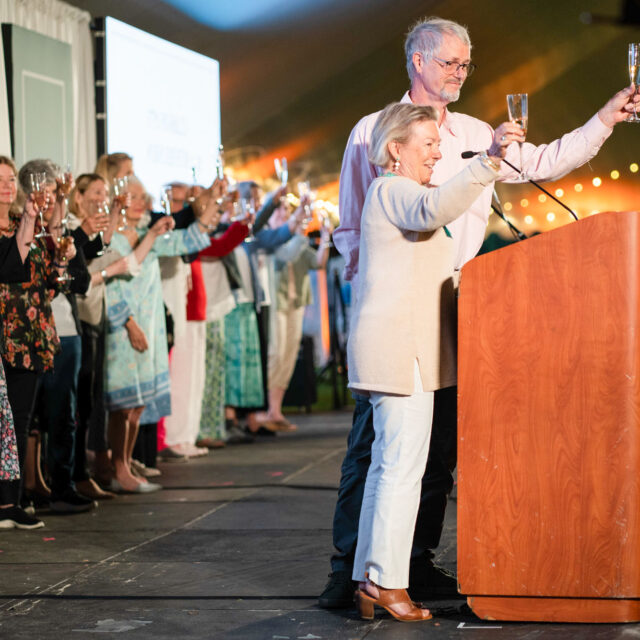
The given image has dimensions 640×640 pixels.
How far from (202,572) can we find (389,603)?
951mm

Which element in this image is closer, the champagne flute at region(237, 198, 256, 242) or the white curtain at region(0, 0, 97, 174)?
the white curtain at region(0, 0, 97, 174)

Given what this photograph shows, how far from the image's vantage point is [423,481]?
3.14m

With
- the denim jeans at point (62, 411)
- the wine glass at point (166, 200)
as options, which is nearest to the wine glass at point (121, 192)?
the wine glass at point (166, 200)

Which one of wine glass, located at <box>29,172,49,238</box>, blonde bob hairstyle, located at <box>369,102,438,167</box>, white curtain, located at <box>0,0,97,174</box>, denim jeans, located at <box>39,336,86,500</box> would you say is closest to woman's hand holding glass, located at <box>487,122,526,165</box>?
blonde bob hairstyle, located at <box>369,102,438,167</box>

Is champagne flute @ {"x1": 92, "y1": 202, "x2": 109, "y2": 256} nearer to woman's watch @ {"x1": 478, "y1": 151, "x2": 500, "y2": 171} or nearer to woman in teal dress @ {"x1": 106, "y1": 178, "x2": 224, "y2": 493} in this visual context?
woman in teal dress @ {"x1": 106, "y1": 178, "x2": 224, "y2": 493}

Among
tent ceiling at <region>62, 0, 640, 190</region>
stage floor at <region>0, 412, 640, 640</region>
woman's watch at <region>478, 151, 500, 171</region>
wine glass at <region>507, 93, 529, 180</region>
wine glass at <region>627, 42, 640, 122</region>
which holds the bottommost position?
stage floor at <region>0, 412, 640, 640</region>

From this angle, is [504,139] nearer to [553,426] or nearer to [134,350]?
[553,426]

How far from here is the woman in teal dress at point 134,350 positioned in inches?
Answer: 212

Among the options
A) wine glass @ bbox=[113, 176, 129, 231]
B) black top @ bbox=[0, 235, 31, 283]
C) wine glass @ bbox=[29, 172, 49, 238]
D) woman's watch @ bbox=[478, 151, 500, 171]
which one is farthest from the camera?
wine glass @ bbox=[113, 176, 129, 231]

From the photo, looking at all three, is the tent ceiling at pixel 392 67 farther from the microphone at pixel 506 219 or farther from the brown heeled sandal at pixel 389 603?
the brown heeled sandal at pixel 389 603

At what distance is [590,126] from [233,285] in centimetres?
430

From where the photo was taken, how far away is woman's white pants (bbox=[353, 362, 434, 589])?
8.93 feet

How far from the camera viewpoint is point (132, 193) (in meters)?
5.57

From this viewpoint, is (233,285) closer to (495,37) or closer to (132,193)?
(132,193)
